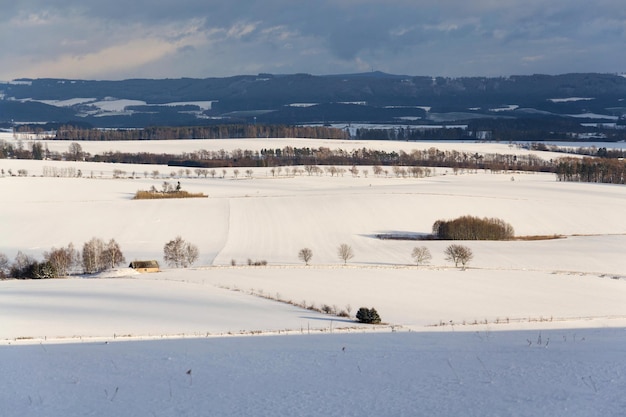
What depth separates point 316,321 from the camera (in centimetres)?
2145

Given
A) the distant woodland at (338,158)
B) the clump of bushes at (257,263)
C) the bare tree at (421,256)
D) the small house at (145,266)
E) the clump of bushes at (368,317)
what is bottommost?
the clump of bushes at (257,263)

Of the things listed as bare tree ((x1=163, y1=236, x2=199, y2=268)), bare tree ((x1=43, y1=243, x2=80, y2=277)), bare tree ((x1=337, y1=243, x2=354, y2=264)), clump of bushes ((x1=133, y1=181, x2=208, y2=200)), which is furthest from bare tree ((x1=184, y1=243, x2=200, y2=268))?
clump of bushes ((x1=133, y1=181, x2=208, y2=200))

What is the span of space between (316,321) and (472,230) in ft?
118

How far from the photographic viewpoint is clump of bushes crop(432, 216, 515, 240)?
55281mm

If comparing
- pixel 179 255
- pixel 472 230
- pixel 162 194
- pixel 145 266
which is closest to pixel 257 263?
pixel 179 255

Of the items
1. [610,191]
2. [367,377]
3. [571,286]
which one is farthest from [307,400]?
[610,191]

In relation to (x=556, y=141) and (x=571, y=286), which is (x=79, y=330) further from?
(x=556, y=141)

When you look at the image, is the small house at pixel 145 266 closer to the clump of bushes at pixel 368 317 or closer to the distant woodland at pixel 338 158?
the clump of bushes at pixel 368 317

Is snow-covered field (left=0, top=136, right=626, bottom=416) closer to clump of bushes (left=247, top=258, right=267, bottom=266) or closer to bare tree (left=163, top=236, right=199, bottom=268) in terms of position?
clump of bushes (left=247, top=258, right=267, bottom=266)

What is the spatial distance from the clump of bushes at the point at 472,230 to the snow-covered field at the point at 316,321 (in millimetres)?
2590

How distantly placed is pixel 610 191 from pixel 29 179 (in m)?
60.5

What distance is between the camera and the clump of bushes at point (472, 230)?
55281mm

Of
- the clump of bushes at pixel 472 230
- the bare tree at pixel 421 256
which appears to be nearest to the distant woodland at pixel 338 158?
the clump of bushes at pixel 472 230

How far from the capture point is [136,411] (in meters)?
10.9
